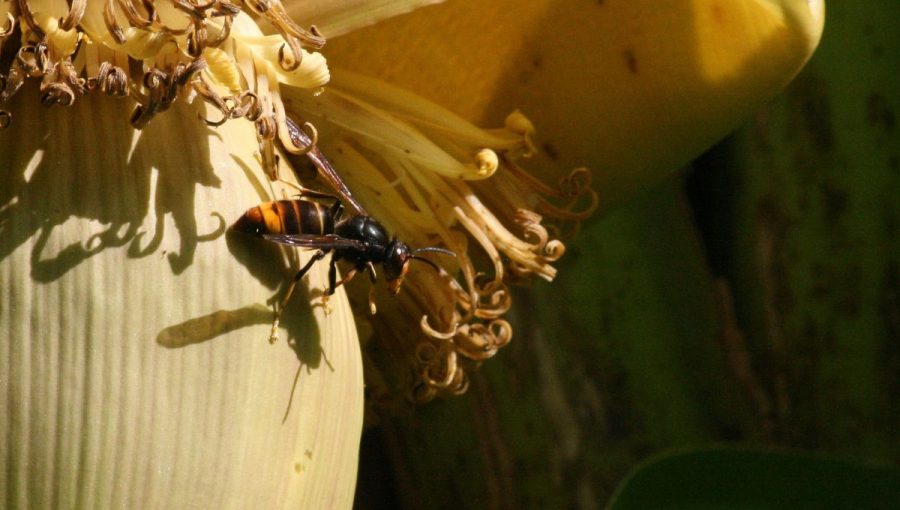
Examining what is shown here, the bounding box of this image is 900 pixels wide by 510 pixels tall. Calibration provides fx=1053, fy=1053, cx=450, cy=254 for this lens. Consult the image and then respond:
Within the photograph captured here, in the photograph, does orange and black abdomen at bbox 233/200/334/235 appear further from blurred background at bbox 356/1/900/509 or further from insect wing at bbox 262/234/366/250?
blurred background at bbox 356/1/900/509

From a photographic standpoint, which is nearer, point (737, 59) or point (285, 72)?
point (285, 72)

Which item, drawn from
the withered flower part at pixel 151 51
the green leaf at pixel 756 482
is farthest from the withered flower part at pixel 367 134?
the green leaf at pixel 756 482

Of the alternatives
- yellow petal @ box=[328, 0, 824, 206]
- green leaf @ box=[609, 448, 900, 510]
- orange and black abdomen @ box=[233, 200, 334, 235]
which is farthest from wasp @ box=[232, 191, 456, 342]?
green leaf @ box=[609, 448, 900, 510]

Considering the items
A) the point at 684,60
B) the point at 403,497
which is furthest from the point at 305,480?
the point at 403,497

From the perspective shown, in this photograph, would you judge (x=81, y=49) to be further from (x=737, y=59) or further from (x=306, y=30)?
(x=737, y=59)

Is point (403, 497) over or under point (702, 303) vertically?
under

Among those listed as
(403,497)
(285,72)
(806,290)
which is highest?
(285,72)

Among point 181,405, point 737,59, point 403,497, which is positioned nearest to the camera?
point 181,405

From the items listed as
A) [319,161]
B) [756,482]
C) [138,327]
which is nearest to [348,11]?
[319,161]
